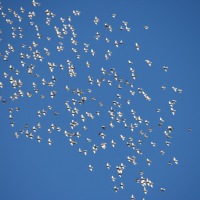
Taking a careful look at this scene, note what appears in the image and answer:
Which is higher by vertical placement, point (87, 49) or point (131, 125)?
point (87, 49)

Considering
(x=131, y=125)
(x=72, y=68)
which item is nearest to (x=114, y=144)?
(x=131, y=125)

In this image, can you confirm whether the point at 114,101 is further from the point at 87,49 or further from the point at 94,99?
the point at 87,49

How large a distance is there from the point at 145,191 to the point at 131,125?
157 inches

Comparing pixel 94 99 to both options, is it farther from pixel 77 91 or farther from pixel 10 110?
pixel 10 110

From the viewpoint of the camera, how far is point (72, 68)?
2078cm

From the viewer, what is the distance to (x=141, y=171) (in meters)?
20.7

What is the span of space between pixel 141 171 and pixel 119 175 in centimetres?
135

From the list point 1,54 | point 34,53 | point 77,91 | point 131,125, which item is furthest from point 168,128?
point 1,54

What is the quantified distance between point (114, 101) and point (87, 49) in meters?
3.62

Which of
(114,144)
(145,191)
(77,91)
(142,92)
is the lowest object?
(145,191)

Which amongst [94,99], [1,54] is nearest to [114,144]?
[94,99]

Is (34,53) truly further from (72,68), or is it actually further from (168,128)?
(168,128)

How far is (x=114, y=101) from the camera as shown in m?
21.1

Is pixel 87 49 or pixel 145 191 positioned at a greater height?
pixel 87 49
